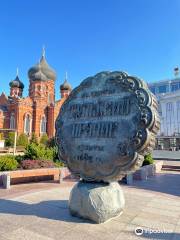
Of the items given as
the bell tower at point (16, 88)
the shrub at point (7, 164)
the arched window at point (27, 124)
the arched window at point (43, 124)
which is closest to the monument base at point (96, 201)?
the shrub at point (7, 164)

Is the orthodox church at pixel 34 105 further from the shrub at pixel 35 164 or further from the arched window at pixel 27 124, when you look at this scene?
the shrub at pixel 35 164

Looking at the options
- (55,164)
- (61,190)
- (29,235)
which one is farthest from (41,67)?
(29,235)

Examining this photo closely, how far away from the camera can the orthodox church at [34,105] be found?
44.2 metres

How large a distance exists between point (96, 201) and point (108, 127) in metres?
1.60

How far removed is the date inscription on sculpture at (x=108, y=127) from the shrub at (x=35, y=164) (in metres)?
4.91

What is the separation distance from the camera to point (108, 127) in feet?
17.5

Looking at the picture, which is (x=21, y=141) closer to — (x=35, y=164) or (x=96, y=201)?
(x=35, y=164)

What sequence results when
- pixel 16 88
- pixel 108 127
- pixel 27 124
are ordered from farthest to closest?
pixel 16 88 → pixel 27 124 → pixel 108 127

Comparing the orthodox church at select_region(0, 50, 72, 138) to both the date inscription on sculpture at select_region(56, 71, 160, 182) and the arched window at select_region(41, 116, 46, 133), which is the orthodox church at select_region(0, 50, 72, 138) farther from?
the date inscription on sculpture at select_region(56, 71, 160, 182)

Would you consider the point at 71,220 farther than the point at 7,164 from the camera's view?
No

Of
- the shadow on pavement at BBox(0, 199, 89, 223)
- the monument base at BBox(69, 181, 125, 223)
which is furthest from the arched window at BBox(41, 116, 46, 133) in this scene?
the monument base at BBox(69, 181, 125, 223)

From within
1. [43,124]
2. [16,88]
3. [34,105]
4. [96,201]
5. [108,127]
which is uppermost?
[16,88]

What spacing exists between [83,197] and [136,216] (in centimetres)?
130

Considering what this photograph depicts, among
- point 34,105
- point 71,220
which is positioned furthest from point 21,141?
point 71,220
